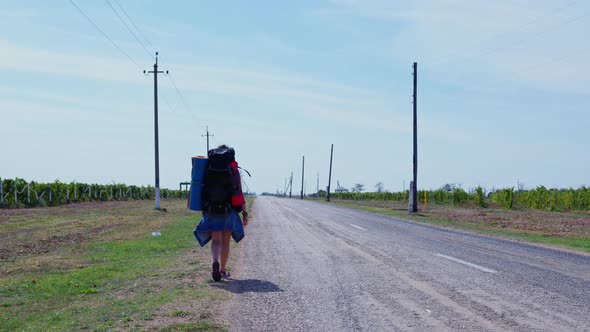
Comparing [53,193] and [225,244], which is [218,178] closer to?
[225,244]

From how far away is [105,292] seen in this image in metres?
8.64

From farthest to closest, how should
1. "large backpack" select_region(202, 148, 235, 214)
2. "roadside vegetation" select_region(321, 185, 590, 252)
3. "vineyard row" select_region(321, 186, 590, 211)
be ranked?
"vineyard row" select_region(321, 186, 590, 211) → "roadside vegetation" select_region(321, 185, 590, 252) → "large backpack" select_region(202, 148, 235, 214)

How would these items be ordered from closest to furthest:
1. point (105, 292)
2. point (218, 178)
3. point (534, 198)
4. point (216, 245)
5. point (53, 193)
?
point (105, 292) < point (218, 178) < point (216, 245) < point (53, 193) < point (534, 198)

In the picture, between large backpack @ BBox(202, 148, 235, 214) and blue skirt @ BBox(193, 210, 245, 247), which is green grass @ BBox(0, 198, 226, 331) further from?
large backpack @ BBox(202, 148, 235, 214)

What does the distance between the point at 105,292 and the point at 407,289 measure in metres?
4.27

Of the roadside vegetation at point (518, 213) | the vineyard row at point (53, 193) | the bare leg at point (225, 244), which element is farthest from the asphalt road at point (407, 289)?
the vineyard row at point (53, 193)

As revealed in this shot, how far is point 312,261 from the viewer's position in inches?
433

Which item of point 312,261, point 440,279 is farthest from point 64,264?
point 440,279

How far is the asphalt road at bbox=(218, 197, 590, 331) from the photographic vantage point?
6117mm

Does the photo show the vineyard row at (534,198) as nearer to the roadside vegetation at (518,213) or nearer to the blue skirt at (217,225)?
the roadside vegetation at (518,213)

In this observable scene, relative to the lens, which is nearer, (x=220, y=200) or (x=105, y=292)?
(x=105, y=292)

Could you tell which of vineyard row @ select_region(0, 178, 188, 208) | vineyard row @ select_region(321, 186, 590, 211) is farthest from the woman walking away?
vineyard row @ select_region(321, 186, 590, 211)

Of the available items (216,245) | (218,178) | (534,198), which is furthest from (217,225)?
(534,198)

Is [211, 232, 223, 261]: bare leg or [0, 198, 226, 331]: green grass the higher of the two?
[211, 232, 223, 261]: bare leg
